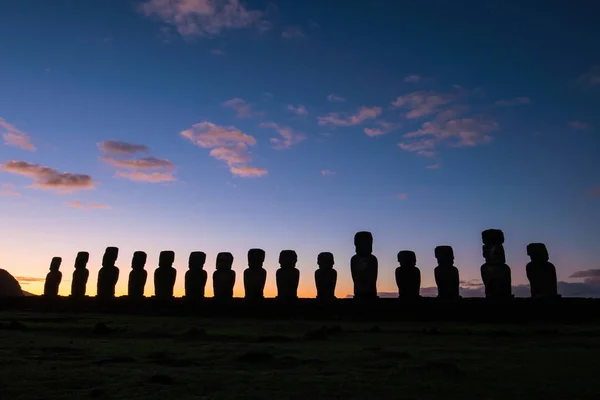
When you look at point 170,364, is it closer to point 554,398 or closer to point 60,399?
point 60,399

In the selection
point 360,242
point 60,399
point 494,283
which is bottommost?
point 60,399

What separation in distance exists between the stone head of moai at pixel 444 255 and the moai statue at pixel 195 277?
32.2ft

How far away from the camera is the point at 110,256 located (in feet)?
89.2

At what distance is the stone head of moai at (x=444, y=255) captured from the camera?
1959cm

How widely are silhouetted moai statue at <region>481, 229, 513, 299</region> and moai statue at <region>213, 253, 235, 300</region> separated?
32.4 feet

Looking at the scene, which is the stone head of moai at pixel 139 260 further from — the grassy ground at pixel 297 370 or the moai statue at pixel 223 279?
the grassy ground at pixel 297 370

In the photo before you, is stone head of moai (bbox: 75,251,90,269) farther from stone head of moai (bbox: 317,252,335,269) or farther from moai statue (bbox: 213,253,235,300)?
stone head of moai (bbox: 317,252,335,269)

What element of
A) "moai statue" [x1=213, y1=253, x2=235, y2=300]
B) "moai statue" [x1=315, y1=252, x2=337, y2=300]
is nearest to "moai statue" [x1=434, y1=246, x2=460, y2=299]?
"moai statue" [x1=315, y1=252, x2=337, y2=300]

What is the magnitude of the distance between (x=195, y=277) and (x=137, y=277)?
382cm

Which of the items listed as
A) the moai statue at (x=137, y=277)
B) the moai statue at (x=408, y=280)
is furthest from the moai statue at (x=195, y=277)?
the moai statue at (x=408, y=280)

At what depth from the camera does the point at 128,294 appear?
2570 centimetres

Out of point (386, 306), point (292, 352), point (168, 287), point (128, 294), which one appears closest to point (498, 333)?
point (292, 352)

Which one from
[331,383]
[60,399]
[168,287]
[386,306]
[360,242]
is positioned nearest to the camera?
[60,399]

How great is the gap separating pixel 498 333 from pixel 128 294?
61.7 feet
